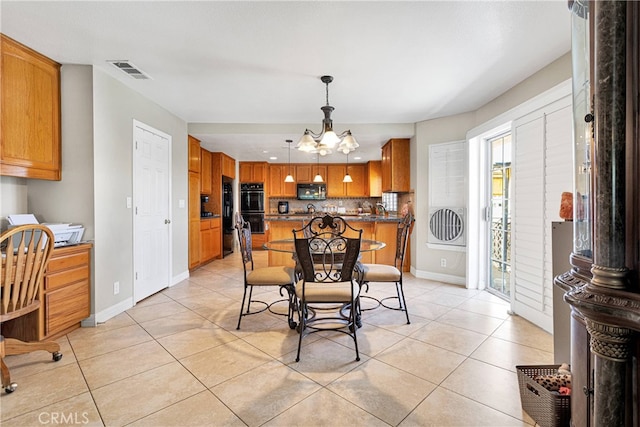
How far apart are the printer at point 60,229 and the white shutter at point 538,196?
423 cm

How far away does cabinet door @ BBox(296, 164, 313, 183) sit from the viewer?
7944 millimetres

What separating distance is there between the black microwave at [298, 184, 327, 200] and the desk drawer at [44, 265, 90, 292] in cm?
565

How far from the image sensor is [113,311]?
2971 millimetres

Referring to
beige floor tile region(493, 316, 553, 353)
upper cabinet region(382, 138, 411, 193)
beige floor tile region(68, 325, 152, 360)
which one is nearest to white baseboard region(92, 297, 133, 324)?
beige floor tile region(68, 325, 152, 360)

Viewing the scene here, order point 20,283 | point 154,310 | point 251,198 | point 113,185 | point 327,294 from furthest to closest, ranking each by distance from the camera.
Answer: point 251,198, point 154,310, point 113,185, point 327,294, point 20,283

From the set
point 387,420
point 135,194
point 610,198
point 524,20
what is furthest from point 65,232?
point 524,20

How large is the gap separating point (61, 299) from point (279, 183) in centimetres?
582

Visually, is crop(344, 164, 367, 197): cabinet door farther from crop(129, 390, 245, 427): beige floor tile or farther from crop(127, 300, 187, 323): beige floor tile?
crop(129, 390, 245, 427): beige floor tile

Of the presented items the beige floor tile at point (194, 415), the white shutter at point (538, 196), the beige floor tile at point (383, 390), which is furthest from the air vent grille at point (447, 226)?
the beige floor tile at point (194, 415)

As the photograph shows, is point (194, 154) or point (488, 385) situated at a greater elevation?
point (194, 154)

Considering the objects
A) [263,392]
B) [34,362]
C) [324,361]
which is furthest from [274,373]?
[34,362]

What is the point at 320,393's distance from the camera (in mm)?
1751

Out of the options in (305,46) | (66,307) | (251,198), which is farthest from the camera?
(251,198)

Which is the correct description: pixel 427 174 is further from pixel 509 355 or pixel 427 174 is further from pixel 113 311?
pixel 113 311
